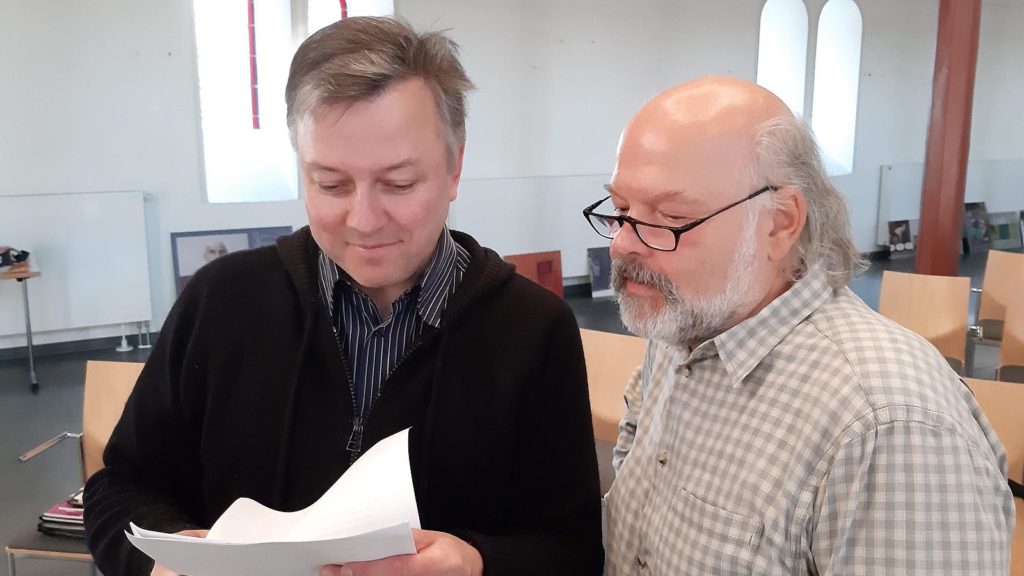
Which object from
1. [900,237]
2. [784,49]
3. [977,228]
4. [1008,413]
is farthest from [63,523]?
[977,228]

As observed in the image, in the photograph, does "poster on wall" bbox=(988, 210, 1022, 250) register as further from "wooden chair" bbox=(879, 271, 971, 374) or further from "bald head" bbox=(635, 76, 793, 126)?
"bald head" bbox=(635, 76, 793, 126)

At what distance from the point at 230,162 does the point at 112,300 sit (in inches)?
65.6

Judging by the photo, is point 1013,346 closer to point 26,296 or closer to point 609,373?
point 609,373

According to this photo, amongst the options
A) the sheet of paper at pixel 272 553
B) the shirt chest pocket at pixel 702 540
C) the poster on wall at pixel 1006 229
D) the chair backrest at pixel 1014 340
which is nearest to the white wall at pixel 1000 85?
the poster on wall at pixel 1006 229

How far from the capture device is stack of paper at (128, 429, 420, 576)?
0.85 metres

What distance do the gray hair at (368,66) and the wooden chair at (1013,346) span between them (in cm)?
384

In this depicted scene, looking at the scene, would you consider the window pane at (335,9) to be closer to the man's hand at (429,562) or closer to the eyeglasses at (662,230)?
the eyeglasses at (662,230)

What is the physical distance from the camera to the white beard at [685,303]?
126cm

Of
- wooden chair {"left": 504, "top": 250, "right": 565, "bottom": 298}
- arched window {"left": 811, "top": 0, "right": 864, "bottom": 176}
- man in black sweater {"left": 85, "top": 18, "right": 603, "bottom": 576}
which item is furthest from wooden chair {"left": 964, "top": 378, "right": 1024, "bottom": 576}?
arched window {"left": 811, "top": 0, "right": 864, "bottom": 176}

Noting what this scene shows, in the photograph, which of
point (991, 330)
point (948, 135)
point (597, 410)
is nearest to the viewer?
point (597, 410)

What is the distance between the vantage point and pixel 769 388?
1.21 meters

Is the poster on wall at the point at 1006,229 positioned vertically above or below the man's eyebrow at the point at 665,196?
below

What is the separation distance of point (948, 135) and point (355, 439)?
6.32 m

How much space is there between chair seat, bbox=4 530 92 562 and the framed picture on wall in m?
4.61
